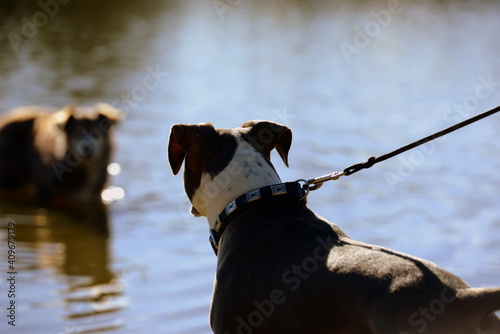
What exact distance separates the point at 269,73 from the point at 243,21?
9.18 meters

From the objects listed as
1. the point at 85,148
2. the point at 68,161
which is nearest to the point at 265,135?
the point at 85,148

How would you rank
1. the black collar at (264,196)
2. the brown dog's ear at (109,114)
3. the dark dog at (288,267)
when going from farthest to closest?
the brown dog's ear at (109,114), the black collar at (264,196), the dark dog at (288,267)

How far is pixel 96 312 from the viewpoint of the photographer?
562 centimetres

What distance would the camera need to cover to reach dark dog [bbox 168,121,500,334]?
2.77 metres

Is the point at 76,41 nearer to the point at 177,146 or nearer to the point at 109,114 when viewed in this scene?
the point at 109,114

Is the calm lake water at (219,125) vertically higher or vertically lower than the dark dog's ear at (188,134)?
higher

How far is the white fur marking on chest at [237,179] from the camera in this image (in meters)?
3.69

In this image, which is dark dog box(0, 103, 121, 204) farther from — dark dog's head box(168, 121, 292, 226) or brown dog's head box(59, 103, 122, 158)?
dark dog's head box(168, 121, 292, 226)

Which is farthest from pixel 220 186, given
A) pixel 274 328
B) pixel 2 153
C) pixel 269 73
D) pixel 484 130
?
pixel 269 73

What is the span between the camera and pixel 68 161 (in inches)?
334

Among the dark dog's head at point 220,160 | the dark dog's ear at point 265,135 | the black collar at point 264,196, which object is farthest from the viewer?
the dark dog's ear at point 265,135

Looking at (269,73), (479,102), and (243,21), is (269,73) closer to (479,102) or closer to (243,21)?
(479,102)

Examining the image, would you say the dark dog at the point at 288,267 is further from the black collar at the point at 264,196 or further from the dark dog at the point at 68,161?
the dark dog at the point at 68,161

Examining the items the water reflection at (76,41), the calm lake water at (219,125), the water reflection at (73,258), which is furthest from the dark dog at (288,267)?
the water reflection at (76,41)
